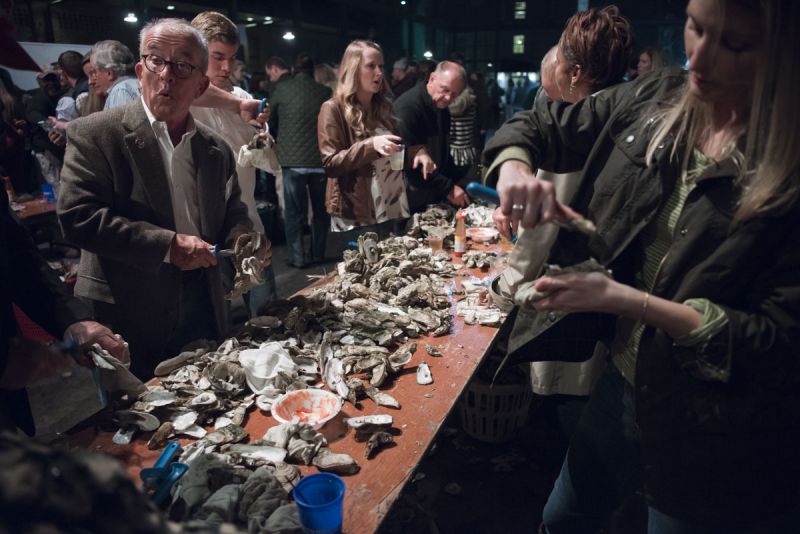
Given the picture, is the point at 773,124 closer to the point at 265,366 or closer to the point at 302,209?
the point at 265,366

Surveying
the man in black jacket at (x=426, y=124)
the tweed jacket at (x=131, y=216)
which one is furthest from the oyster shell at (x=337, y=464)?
the man in black jacket at (x=426, y=124)

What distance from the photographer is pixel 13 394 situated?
1.56 metres

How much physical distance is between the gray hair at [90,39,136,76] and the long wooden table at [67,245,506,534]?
291 centimetres

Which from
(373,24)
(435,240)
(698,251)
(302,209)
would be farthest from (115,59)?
(373,24)

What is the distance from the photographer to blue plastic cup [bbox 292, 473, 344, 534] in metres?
1.19

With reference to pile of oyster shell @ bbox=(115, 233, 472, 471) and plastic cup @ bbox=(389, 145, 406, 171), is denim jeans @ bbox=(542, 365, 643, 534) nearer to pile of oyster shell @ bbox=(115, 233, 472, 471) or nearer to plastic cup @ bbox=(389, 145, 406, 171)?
pile of oyster shell @ bbox=(115, 233, 472, 471)

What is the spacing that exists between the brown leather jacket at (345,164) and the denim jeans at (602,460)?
92.9 inches

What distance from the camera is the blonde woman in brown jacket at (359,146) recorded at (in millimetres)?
3678

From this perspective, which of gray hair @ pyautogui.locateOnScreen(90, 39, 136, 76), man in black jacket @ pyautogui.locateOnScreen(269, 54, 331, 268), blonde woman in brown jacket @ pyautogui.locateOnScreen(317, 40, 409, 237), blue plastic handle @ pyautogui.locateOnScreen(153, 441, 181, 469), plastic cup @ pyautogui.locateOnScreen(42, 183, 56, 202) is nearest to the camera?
blue plastic handle @ pyautogui.locateOnScreen(153, 441, 181, 469)

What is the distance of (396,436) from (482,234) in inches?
89.1

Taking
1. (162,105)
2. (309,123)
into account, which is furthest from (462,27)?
(162,105)

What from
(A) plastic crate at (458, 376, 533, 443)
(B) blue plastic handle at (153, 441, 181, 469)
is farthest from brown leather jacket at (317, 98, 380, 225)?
(B) blue plastic handle at (153, 441, 181, 469)

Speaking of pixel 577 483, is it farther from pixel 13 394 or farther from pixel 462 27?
pixel 462 27

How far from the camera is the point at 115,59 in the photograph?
3564mm
